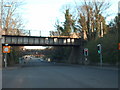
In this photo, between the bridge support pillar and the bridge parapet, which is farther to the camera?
the bridge support pillar

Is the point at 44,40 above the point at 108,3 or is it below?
below

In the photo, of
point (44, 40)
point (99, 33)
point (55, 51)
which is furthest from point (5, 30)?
point (55, 51)

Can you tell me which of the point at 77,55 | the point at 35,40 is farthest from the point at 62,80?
the point at 77,55

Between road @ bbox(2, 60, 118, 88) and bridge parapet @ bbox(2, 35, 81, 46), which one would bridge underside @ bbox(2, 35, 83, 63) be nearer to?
bridge parapet @ bbox(2, 35, 81, 46)

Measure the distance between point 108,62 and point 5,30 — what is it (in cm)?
2537

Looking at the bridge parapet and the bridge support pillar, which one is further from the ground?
the bridge parapet

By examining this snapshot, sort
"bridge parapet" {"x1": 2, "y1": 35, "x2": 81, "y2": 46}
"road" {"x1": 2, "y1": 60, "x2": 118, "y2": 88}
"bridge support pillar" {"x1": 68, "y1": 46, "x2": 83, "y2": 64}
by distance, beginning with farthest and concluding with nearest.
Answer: "bridge support pillar" {"x1": 68, "y1": 46, "x2": 83, "y2": 64} → "bridge parapet" {"x1": 2, "y1": 35, "x2": 81, "y2": 46} → "road" {"x1": 2, "y1": 60, "x2": 118, "y2": 88}

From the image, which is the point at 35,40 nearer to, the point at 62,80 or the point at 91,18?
the point at 91,18

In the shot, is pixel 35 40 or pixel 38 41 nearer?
pixel 35 40

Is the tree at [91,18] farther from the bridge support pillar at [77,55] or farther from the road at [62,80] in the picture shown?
the road at [62,80]

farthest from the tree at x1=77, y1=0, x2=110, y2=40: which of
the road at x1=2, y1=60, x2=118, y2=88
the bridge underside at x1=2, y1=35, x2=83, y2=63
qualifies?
the road at x1=2, y1=60, x2=118, y2=88

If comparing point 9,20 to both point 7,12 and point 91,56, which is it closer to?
point 7,12

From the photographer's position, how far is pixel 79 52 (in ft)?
221

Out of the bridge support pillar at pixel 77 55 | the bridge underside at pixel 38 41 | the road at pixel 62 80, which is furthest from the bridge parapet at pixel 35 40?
the road at pixel 62 80
